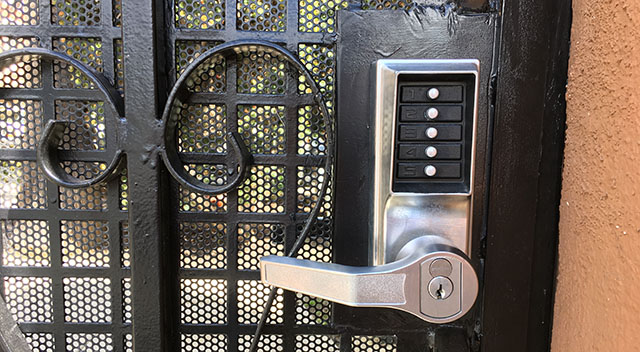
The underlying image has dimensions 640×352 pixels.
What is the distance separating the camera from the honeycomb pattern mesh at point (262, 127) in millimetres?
644

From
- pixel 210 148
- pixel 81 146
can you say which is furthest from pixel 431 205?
pixel 81 146

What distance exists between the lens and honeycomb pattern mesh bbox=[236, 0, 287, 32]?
62cm

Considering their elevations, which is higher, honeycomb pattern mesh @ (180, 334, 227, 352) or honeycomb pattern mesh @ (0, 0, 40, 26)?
honeycomb pattern mesh @ (0, 0, 40, 26)

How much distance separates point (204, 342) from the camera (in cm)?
69

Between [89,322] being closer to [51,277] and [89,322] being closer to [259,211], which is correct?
[51,277]

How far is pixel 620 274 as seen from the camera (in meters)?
0.46

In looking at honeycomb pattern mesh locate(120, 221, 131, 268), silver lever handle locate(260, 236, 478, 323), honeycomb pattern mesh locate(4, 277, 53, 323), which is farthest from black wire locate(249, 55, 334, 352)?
honeycomb pattern mesh locate(4, 277, 53, 323)

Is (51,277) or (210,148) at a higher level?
(210,148)

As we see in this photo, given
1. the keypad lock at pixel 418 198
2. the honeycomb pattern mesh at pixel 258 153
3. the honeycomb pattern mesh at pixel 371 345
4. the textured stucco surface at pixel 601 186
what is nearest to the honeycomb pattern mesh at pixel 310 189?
the honeycomb pattern mesh at pixel 258 153

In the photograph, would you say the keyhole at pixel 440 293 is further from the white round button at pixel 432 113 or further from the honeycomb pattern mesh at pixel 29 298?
the honeycomb pattern mesh at pixel 29 298

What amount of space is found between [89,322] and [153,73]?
40 centimetres

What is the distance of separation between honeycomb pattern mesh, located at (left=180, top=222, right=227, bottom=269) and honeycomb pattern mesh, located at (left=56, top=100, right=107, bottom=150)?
18cm

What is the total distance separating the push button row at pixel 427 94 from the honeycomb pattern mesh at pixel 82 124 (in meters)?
0.44

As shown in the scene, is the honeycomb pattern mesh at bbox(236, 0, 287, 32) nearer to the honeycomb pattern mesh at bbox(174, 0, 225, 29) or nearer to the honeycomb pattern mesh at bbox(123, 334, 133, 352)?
the honeycomb pattern mesh at bbox(174, 0, 225, 29)
